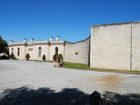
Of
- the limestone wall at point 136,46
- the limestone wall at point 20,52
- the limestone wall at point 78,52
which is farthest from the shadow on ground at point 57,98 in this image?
the limestone wall at point 20,52

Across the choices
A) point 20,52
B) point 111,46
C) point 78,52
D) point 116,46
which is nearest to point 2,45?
point 20,52

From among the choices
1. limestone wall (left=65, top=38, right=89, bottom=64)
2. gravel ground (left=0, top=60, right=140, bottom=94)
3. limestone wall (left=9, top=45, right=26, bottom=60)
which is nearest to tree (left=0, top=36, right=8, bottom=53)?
limestone wall (left=9, top=45, right=26, bottom=60)

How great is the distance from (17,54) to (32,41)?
19.1 feet

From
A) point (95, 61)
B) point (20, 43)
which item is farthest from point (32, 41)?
point (95, 61)

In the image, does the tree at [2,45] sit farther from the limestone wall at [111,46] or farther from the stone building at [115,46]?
the limestone wall at [111,46]

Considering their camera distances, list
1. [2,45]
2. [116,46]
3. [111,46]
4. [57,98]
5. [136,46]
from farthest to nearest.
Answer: [2,45]
[111,46]
[116,46]
[136,46]
[57,98]

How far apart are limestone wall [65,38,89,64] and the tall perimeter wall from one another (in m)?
5.65

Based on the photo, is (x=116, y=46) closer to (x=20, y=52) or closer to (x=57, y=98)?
(x=57, y=98)

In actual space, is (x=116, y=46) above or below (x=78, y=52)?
above

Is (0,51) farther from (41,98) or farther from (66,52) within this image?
(41,98)

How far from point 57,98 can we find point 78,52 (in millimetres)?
27808

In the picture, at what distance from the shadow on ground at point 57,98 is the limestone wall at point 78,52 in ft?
77.5

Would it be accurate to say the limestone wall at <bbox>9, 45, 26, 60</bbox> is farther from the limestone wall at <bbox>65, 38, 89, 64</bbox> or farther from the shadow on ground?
the shadow on ground

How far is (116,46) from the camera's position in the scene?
27.5m
